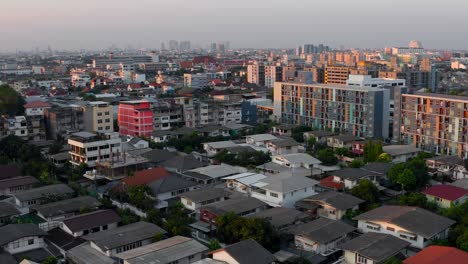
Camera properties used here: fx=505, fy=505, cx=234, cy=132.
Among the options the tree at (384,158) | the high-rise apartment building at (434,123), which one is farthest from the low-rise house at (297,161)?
the high-rise apartment building at (434,123)

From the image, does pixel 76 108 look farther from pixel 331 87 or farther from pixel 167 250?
pixel 167 250

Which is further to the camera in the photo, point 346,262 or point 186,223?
point 186,223

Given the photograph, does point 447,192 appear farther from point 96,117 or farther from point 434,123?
point 96,117

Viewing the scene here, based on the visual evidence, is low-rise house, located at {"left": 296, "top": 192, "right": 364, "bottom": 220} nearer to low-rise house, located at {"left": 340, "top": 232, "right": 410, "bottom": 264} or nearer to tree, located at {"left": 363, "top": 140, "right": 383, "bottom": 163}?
low-rise house, located at {"left": 340, "top": 232, "right": 410, "bottom": 264}

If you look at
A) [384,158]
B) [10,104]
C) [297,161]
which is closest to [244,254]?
[297,161]

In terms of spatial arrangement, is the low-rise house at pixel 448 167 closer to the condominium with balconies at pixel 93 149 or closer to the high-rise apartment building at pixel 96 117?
the condominium with balconies at pixel 93 149

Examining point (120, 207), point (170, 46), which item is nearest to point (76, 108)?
point (120, 207)
